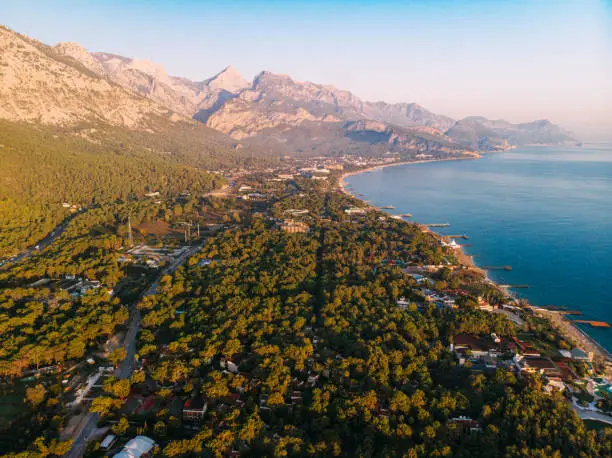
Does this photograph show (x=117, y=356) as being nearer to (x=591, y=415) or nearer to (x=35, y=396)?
(x=35, y=396)

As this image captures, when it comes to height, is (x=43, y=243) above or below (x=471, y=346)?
above

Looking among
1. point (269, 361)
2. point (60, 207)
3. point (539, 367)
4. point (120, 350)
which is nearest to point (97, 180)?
point (60, 207)

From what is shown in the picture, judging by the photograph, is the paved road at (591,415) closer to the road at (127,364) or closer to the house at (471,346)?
the house at (471,346)

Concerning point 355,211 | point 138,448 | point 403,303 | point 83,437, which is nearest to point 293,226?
point 355,211

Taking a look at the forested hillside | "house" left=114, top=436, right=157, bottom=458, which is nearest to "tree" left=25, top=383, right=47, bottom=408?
"house" left=114, top=436, right=157, bottom=458

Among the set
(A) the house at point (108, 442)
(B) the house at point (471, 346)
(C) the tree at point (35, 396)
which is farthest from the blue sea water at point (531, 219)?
(C) the tree at point (35, 396)

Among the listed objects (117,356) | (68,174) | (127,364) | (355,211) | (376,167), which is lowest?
(127,364)
